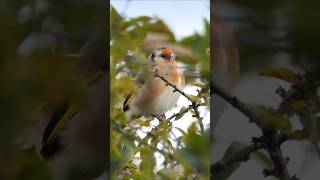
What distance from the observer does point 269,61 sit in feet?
4.81

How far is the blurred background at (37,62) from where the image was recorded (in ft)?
4.76

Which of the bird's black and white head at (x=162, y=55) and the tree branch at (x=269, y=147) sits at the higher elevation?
the bird's black and white head at (x=162, y=55)

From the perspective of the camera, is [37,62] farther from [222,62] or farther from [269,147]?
[269,147]

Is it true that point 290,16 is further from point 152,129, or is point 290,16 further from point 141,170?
point 141,170

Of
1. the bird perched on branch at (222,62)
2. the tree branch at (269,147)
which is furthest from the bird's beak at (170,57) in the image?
the tree branch at (269,147)

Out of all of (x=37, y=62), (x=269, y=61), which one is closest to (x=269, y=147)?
(x=269, y=61)

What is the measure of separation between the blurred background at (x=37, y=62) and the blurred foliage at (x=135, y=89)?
0.26 ft

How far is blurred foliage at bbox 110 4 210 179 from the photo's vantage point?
149 centimetres

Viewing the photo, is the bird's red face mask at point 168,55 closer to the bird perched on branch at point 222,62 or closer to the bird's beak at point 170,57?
the bird's beak at point 170,57

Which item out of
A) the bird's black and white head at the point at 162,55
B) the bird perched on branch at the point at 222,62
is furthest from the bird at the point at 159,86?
the bird perched on branch at the point at 222,62

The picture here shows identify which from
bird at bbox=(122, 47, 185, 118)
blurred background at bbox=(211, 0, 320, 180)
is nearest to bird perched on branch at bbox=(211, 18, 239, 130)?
blurred background at bbox=(211, 0, 320, 180)

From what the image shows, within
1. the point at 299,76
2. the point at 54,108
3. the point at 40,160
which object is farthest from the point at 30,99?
the point at 299,76

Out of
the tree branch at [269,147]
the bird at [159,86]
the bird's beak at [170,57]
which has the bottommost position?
the tree branch at [269,147]

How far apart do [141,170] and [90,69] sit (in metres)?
0.42
